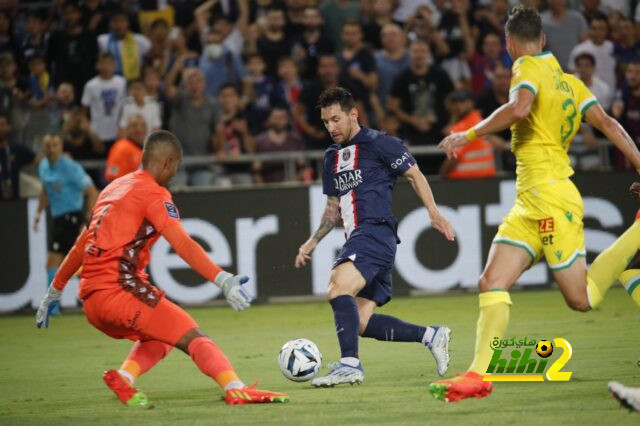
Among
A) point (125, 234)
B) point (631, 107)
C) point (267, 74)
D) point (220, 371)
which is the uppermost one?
point (267, 74)

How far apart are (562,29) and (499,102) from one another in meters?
2.26

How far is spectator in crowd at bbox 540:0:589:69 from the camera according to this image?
56.7ft

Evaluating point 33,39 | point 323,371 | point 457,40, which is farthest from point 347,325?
point 33,39

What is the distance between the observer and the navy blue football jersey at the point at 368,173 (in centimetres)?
855

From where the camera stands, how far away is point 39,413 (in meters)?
7.46

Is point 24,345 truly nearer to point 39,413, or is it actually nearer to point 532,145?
point 39,413

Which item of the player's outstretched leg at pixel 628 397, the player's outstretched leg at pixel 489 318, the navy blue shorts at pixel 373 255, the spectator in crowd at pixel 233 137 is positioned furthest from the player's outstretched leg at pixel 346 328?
the spectator in crowd at pixel 233 137

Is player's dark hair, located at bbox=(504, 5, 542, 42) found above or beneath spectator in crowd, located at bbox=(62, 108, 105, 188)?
above

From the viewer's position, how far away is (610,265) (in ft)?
25.1

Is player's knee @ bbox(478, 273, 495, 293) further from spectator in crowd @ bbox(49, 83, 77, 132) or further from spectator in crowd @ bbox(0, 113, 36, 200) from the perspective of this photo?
spectator in crowd @ bbox(49, 83, 77, 132)

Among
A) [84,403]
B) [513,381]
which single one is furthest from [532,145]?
[84,403]

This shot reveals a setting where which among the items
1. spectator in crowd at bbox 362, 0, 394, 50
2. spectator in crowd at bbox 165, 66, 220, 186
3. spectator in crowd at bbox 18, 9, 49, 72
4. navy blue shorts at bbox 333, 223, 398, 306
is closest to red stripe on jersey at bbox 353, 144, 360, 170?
navy blue shorts at bbox 333, 223, 398, 306

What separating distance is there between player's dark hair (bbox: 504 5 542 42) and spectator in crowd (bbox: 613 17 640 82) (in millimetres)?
10224

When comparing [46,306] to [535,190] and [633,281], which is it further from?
[633,281]
